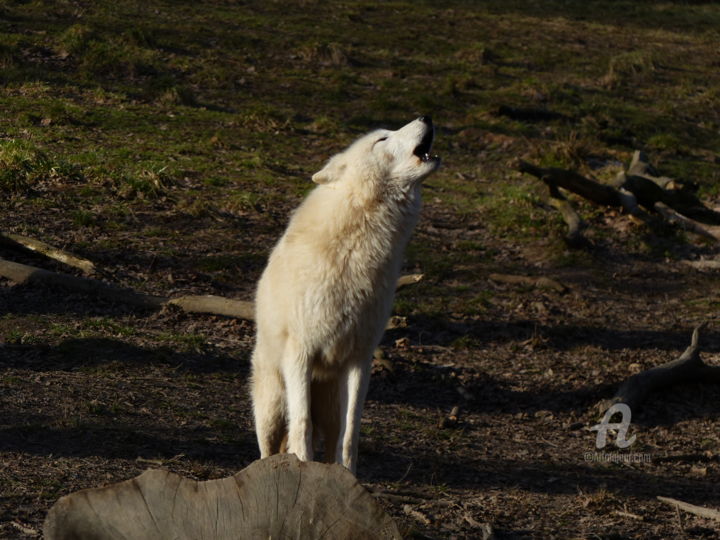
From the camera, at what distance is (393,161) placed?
4695 mm

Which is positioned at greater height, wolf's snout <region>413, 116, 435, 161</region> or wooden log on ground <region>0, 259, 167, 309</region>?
wolf's snout <region>413, 116, 435, 161</region>

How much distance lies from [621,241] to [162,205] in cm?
527

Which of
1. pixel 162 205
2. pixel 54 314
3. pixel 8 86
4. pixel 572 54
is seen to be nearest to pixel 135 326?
pixel 54 314

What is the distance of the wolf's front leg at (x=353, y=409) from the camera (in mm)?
4582

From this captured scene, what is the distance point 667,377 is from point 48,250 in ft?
18.1

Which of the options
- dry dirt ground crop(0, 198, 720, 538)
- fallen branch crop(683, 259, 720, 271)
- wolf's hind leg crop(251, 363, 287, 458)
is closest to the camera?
wolf's hind leg crop(251, 363, 287, 458)

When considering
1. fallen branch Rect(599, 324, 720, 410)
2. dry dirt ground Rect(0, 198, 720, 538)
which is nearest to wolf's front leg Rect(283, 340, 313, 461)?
dry dirt ground Rect(0, 198, 720, 538)

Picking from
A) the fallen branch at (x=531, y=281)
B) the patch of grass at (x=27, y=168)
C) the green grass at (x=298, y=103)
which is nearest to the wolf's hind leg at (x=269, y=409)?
the green grass at (x=298, y=103)

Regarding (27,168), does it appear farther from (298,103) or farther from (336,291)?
(336,291)

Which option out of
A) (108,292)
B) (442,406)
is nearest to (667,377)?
(442,406)

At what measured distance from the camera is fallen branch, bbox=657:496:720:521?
525 cm

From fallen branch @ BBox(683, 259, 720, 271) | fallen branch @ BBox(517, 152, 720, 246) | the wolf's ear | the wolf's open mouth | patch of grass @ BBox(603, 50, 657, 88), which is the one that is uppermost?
patch of grass @ BBox(603, 50, 657, 88)

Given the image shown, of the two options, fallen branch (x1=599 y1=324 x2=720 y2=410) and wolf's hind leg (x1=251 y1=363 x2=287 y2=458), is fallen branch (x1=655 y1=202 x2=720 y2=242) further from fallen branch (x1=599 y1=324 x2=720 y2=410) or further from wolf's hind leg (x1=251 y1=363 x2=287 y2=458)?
→ wolf's hind leg (x1=251 y1=363 x2=287 y2=458)

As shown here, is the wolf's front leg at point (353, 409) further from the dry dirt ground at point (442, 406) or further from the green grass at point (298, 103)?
the green grass at point (298, 103)
